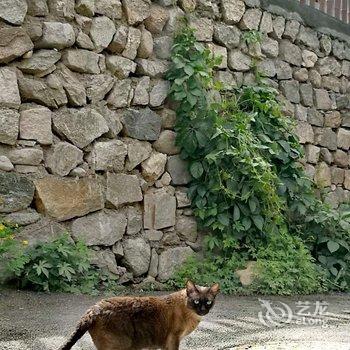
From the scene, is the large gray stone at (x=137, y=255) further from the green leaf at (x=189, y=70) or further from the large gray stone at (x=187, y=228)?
the green leaf at (x=189, y=70)

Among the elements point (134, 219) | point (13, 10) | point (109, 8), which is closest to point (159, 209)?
point (134, 219)

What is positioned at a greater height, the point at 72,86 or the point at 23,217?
the point at 72,86

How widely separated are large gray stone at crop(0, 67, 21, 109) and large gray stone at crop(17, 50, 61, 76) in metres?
0.13

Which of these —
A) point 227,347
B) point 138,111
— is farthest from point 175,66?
point 227,347

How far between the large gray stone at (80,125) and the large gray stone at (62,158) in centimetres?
7

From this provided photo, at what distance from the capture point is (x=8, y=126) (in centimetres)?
528

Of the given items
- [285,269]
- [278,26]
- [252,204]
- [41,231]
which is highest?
[278,26]

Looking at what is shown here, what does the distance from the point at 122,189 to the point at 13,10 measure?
1.68m

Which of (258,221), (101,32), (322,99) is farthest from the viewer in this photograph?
(322,99)

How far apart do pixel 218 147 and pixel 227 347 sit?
8.62 ft

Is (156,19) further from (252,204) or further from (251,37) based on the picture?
(252,204)

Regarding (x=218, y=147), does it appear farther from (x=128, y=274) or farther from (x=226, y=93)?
(x=128, y=274)

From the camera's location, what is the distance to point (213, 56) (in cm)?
684

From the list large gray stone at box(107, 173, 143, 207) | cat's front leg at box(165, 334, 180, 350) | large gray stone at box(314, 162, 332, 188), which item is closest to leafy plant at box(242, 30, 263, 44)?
large gray stone at box(314, 162, 332, 188)
